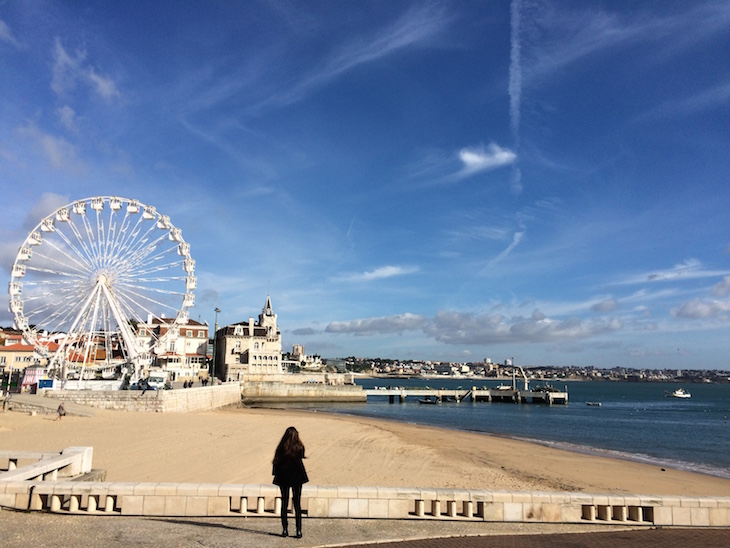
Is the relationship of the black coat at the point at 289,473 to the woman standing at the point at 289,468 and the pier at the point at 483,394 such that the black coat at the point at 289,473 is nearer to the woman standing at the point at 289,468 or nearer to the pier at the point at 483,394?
the woman standing at the point at 289,468

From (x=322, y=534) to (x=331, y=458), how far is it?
1784 centimetres

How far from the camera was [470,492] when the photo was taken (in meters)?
9.21

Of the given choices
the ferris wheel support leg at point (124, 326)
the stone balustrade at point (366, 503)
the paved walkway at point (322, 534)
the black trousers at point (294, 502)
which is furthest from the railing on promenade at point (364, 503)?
the ferris wheel support leg at point (124, 326)

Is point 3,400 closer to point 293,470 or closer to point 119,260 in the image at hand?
point 119,260

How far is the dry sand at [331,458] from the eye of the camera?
66.0 ft

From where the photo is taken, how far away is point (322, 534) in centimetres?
800

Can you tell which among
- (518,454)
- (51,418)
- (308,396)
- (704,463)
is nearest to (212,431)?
(51,418)

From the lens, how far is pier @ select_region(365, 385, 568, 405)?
301 feet

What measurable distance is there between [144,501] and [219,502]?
1.23m

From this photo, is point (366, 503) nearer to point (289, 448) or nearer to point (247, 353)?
point (289, 448)

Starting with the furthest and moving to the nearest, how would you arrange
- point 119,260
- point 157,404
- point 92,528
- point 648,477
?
1. point 119,260
2. point 157,404
3. point 648,477
4. point 92,528

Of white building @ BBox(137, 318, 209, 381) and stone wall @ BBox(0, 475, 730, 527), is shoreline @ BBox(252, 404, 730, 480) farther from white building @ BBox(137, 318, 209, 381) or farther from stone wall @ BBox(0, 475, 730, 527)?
white building @ BBox(137, 318, 209, 381)

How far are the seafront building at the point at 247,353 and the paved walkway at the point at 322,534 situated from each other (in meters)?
73.1

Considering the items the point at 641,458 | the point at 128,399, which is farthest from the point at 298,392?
the point at 641,458
